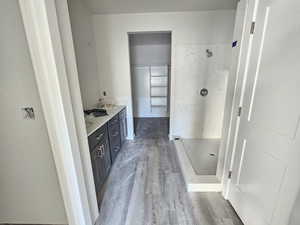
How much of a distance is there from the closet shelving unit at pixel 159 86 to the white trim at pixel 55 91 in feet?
13.3

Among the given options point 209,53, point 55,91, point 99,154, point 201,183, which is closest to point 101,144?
point 99,154

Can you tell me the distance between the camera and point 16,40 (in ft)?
3.37

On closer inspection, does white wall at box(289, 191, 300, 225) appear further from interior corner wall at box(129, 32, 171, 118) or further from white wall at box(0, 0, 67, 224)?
interior corner wall at box(129, 32, 171, 118)

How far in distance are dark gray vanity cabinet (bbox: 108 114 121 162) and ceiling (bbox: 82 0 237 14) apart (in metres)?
2.02

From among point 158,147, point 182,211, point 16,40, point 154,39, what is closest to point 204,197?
point 182,211

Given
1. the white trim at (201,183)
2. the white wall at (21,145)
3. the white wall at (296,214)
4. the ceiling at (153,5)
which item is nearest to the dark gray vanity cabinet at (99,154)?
the white wall at (21,145)

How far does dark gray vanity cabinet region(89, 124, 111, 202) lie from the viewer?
5.53 feet

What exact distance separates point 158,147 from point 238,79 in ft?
6.66

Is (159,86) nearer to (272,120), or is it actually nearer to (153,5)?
(153,5)

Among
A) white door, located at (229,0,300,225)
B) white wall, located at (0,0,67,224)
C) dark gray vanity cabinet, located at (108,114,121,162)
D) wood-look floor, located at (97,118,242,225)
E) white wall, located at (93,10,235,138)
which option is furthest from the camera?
white wall, located at (93,10,235,138)

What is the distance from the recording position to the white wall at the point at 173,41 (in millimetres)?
2781

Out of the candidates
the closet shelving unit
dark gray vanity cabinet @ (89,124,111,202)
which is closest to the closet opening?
the closet shelving unit

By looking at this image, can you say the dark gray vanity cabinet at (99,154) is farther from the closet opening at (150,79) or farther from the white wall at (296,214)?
the closet opening at (150,79)

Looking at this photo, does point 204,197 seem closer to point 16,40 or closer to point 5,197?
point 5,197
